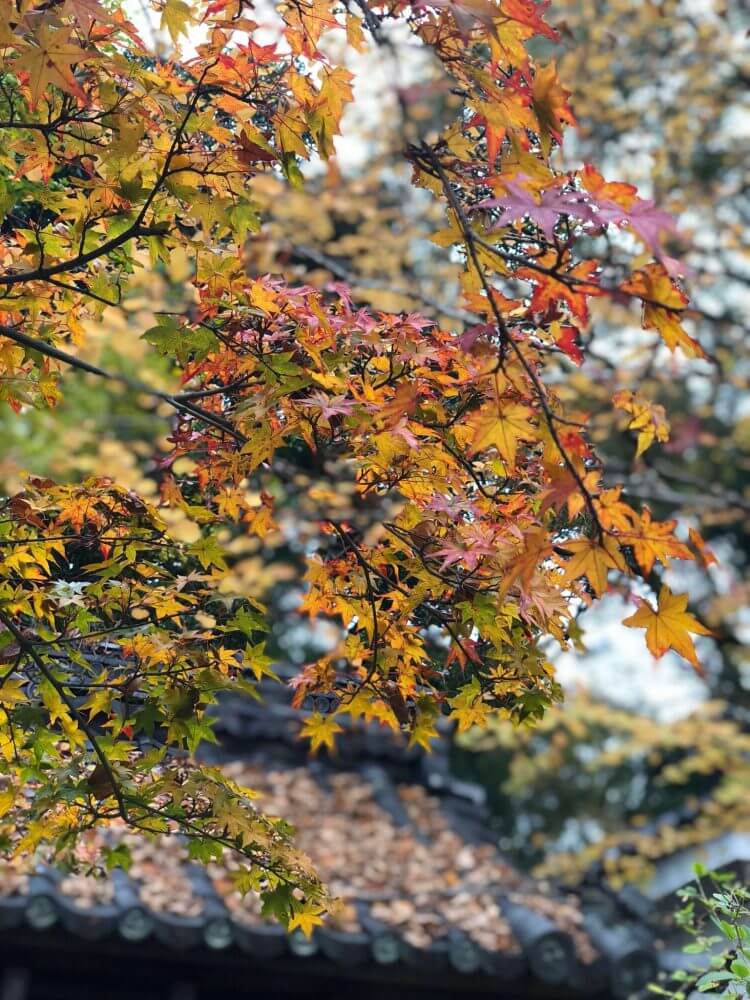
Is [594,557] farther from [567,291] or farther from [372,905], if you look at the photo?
[372,905]

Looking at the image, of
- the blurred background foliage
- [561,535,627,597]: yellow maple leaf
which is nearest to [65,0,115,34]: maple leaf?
[561,535,627,597]: yellow maple leaf

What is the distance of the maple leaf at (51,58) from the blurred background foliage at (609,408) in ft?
13.6

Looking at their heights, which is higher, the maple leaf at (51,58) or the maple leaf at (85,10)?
the maple leaf at (85,10)

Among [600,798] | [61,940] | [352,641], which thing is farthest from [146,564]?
[600,798]

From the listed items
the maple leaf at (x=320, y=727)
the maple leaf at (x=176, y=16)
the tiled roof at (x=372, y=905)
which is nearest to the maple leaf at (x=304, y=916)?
the maple leaf at (x=320, y=727)

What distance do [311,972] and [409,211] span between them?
24.9 ft

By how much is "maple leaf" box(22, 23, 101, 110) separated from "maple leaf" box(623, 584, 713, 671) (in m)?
1.25

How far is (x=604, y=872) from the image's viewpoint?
5906 millimetres

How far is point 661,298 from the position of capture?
149 cm

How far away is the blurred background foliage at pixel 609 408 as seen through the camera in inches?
307

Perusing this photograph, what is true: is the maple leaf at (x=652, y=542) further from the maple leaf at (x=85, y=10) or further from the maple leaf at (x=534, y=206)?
the maple leaf at (x=85, y=10)

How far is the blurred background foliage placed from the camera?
7.81 m

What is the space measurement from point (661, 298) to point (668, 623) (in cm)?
48

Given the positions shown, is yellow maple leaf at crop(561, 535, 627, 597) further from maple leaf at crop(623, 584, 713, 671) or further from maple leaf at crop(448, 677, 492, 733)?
maple leaf at crop(448, 677, 492, 733)
